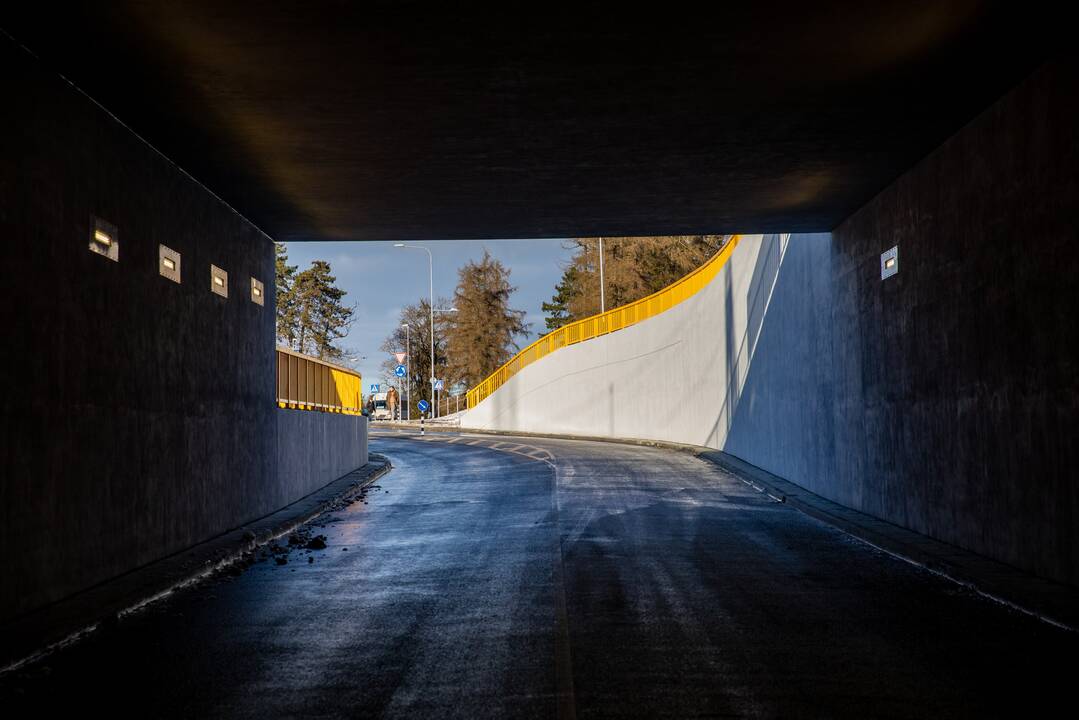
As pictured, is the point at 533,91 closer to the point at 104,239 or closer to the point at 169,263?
the point at 104,239

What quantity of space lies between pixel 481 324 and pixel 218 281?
78635mm

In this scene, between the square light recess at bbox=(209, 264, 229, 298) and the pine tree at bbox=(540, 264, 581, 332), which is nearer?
the square light recess at bbox=(209, 264, 229, 298)

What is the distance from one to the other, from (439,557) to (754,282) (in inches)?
621

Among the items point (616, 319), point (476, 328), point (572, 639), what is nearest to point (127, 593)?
point (572, 639)

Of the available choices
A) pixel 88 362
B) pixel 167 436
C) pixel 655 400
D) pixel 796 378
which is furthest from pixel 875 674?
pixel 655 400

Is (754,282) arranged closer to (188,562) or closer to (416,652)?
(188,562)

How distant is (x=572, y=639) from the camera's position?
288 inches

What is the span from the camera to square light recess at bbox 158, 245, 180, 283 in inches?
442

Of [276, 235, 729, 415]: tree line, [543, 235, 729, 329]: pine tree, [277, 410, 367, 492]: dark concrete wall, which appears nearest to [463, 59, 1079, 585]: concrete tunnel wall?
[277, 410, 367, 492]: dark concrete wall

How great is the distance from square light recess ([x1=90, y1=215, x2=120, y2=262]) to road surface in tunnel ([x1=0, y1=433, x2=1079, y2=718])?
3.51m

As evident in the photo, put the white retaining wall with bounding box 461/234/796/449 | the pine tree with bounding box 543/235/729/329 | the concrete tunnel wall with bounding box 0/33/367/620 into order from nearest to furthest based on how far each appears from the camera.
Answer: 1. the concrete tunnel wall with bounding box 0/33/367/620
2. the white retaining wall with bounding box 461/234/796/449
3. the pine tree with bounding box 543/235/729/329

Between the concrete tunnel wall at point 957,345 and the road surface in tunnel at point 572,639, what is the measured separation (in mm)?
1211

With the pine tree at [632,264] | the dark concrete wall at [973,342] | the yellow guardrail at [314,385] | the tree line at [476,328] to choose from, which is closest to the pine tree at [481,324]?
the tree line at [476,328]

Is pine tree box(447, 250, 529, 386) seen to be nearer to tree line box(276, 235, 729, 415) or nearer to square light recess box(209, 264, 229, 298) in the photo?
tree line box(276, 235, 729, 415)
